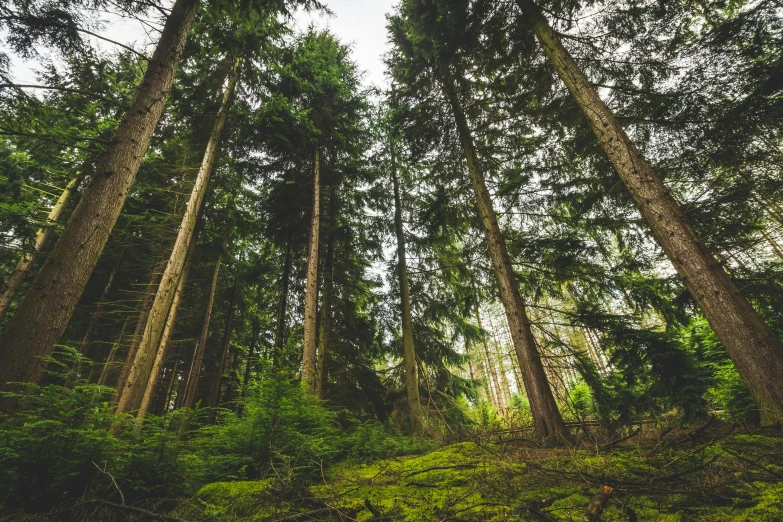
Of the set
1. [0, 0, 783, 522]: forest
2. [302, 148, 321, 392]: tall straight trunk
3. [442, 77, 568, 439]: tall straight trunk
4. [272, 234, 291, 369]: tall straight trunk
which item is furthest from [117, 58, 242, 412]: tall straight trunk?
[442, 77, 568, 439]: tall straight trunk

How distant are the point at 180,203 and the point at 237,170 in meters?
2.33

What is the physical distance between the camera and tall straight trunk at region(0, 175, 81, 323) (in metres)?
11.0

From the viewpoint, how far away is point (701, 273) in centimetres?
369

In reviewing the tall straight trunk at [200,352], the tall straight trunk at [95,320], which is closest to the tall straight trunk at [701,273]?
the tall straight trunk at [200,352]

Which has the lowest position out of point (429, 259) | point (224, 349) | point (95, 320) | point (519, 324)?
point (519, 324)

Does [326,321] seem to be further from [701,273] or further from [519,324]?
[701,273]

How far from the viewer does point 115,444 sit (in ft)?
8.34

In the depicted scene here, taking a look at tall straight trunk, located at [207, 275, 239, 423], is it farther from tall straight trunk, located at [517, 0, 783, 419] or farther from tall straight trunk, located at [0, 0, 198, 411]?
tall straight trunk, located at [517, 0, 783, 419]

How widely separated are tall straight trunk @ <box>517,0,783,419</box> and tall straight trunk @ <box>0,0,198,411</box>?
699 cm

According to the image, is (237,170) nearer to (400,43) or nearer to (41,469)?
(400,43)

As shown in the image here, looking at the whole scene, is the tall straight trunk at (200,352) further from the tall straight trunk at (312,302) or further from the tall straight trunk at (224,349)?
the tall straight trunk at (312,302)

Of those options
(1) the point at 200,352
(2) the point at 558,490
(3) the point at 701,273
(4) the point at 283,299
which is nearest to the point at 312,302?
(4) the point at 283,299

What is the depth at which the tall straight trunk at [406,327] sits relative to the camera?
354 inches

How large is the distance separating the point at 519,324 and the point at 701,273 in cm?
281
